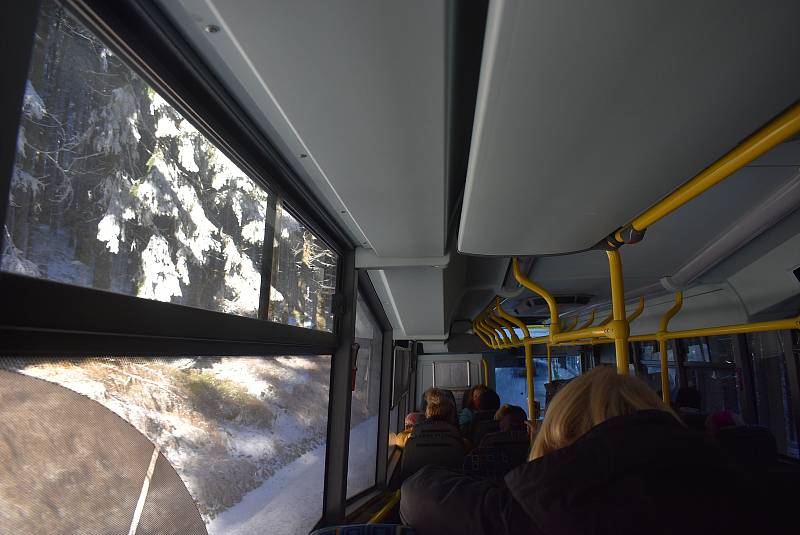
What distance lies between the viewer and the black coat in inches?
31.3

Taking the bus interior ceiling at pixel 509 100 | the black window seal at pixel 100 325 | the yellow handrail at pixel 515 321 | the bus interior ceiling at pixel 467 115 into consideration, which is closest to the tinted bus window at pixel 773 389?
the bus interior ceiling at pixel 467 115

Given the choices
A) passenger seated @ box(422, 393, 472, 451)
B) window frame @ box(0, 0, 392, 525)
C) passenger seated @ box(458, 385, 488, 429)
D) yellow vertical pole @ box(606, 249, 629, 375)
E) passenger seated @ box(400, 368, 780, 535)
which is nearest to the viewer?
window frame @ box(0, 0, 392, 525)

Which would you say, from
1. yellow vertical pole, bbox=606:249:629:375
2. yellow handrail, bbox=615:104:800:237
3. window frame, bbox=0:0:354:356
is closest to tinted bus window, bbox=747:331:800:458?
yellow vertical pole, bbox=606:249:629:375

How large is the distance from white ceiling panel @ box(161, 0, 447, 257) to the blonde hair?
69 cm

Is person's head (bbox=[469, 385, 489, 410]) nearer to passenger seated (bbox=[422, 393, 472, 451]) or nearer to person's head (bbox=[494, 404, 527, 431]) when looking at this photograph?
person's head (bbox=[494, 404, 527, 431])

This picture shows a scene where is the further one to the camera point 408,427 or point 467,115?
point 408,427

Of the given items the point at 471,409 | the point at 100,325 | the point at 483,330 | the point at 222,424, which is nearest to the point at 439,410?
the point at 471,409

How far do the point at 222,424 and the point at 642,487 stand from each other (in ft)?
3.73

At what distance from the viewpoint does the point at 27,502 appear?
76 centimetres

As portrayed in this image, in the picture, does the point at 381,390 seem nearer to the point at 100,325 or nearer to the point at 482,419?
the point at 482,419

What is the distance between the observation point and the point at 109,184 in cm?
93

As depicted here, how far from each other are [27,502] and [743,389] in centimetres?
454

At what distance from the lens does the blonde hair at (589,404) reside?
1066 mm

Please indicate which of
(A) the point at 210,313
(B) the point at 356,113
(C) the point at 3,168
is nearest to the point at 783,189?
(B) the point at 356,113
